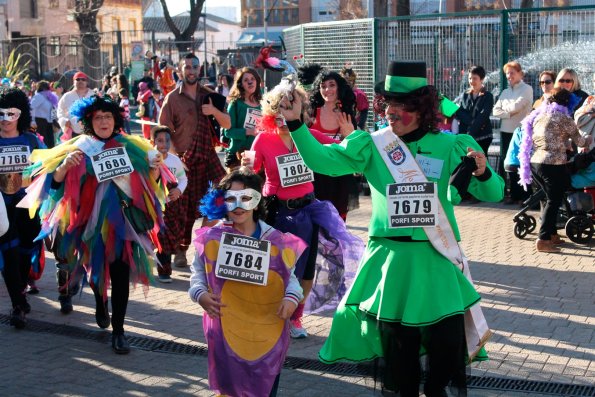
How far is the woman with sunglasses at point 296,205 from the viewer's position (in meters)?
7.13

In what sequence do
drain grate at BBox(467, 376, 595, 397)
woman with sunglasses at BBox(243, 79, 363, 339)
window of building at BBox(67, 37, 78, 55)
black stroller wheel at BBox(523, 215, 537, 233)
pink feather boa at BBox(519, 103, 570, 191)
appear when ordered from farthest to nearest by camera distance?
window of building at BBox(67, 37, 78, 55), black stroller wheel at BBox(523, 215, 537, 233), pink feather boa at BBox(519, 103, 570, 191), woman with sunglasses at BBox(243, 79, 363, 339), drain grate at BBox(467, 376, 595, 397)

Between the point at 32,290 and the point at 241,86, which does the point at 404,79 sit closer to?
the point at 241,86

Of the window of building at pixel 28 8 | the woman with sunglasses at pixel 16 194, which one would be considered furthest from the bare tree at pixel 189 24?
the woman with sunglasses at pixel 16 194

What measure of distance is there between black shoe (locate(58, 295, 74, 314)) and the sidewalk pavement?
67 mm

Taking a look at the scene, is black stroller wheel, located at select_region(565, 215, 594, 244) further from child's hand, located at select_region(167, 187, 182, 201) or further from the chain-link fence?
the chain-link fence

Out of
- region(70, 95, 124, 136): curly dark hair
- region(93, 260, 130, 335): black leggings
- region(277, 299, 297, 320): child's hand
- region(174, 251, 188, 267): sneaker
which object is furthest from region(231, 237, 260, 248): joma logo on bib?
region(174, 251, 188, 267): sneaker

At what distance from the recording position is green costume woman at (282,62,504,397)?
4863 mm

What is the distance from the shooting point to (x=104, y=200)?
6949 millimetres

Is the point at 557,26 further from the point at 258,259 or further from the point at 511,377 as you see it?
the point at 258,259

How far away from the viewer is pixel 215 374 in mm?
5109

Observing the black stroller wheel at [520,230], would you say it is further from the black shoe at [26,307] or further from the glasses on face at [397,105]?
the glasses on face at [397,105]

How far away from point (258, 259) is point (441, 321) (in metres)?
1.05

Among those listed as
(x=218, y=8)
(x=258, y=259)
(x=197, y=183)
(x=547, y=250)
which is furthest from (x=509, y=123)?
(x=218, y=8)

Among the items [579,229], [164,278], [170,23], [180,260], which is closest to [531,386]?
[164,278]
